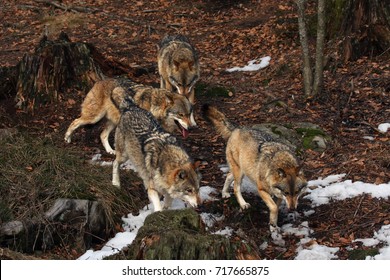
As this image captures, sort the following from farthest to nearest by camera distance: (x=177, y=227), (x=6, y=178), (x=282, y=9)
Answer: (x=282, y=9) < (x=6, y=178) < (x=177, y=227)

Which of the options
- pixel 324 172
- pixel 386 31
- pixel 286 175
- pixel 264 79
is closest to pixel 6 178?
pixel 286 175

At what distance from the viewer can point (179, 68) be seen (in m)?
14.1

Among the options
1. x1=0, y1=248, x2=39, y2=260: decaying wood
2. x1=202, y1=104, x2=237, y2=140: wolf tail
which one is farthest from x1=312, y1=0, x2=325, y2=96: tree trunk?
x1=0, y1=248, x2=39, y2=260: decaying wood

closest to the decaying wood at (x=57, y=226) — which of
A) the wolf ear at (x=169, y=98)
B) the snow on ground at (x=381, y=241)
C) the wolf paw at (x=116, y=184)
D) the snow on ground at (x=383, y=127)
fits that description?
the wolf paw at (x=116, y=184)

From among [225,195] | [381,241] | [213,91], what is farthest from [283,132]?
[381,241]

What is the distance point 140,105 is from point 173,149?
286cm

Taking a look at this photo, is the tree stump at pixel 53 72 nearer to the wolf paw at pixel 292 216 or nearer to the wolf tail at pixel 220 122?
the wolf tail at pixel 220 122

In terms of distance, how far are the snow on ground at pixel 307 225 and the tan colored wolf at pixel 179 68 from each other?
12.4 ft

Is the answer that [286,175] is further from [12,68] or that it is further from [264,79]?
[12,68]

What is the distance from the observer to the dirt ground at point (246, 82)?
9625 millimetres

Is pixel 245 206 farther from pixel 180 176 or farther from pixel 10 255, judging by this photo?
pixel 10 255

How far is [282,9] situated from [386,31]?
6148 millimetres

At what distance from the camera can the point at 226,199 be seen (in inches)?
401

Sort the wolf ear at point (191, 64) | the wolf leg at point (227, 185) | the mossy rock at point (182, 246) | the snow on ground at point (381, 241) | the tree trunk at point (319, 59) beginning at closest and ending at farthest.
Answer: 1. the mossy rock at point (182, 246)
2. the snow on ground at point (381, 241)
3. the wolf leg at point (227, 185)
4. the tree trunk at point (319, 59)
5. the wolf ear at point (191, 64)
